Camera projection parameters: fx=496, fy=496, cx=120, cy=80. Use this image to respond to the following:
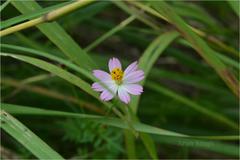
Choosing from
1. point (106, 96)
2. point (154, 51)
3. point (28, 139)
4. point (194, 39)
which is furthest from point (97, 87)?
point (154, 51)

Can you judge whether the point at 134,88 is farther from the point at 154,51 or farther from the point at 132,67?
the point at 154,51

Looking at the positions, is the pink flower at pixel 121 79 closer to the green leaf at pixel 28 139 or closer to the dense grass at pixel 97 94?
the dense grass at pixel 97 94

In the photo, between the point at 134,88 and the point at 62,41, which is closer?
the point at 134,88

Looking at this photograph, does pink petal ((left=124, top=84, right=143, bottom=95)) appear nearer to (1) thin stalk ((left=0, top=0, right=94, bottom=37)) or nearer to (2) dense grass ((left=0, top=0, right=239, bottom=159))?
(2) dense grass ((left=0, top=0, right=239, bottom=159))

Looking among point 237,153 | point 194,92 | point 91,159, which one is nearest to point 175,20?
point 91,159

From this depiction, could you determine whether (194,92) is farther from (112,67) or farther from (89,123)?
(112,67)

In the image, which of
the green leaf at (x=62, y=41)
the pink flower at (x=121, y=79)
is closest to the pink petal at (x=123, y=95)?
the pink flower at (x=121, y=79)
